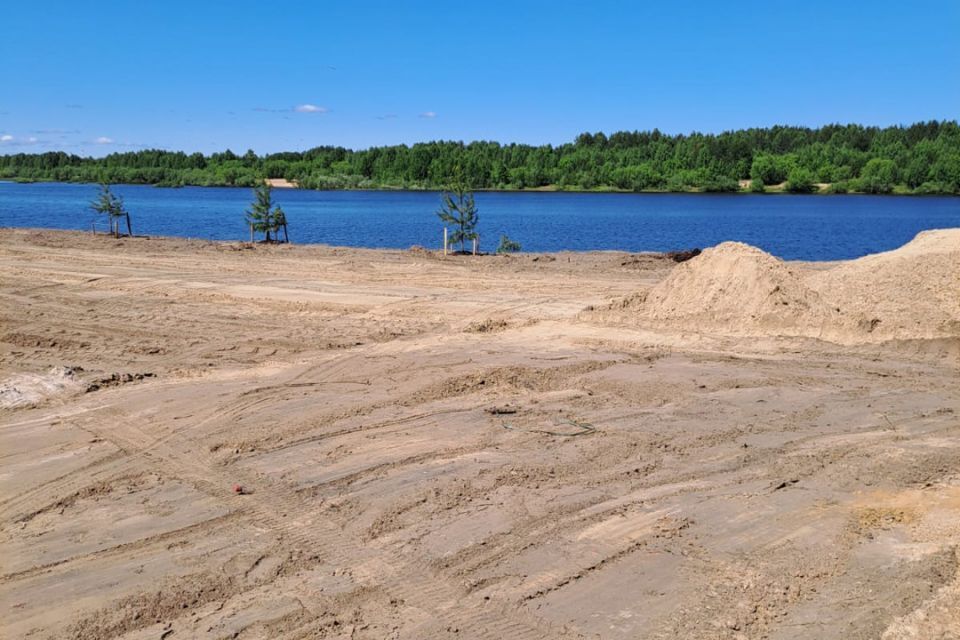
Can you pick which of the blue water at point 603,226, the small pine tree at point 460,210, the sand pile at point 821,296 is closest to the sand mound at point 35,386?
the sand pile at point 821,296

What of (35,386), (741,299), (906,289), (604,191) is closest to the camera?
(35,386)

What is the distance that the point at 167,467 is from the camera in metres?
8.91

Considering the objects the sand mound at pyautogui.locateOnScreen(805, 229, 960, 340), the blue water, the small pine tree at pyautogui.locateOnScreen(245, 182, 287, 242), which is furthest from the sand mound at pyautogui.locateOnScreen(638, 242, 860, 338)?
the blue water

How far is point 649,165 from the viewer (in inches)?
5517

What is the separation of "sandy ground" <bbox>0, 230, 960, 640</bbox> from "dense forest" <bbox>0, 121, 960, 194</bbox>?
339 feet

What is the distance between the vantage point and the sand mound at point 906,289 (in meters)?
14.2

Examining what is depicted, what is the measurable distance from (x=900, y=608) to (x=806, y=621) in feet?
2.44

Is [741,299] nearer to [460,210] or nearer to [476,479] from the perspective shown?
[476,479]

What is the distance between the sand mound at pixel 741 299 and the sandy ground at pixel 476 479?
Answer: 0.82ft

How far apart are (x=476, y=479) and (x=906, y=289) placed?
10.3 metres

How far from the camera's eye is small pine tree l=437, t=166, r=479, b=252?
29766mm

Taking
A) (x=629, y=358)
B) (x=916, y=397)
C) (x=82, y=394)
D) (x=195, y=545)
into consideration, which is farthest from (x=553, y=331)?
(x=195, y=545)

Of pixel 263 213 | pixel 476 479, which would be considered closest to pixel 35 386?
pixel 476 479

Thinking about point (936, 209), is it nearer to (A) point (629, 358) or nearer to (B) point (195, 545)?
(A) point (629, 358)
